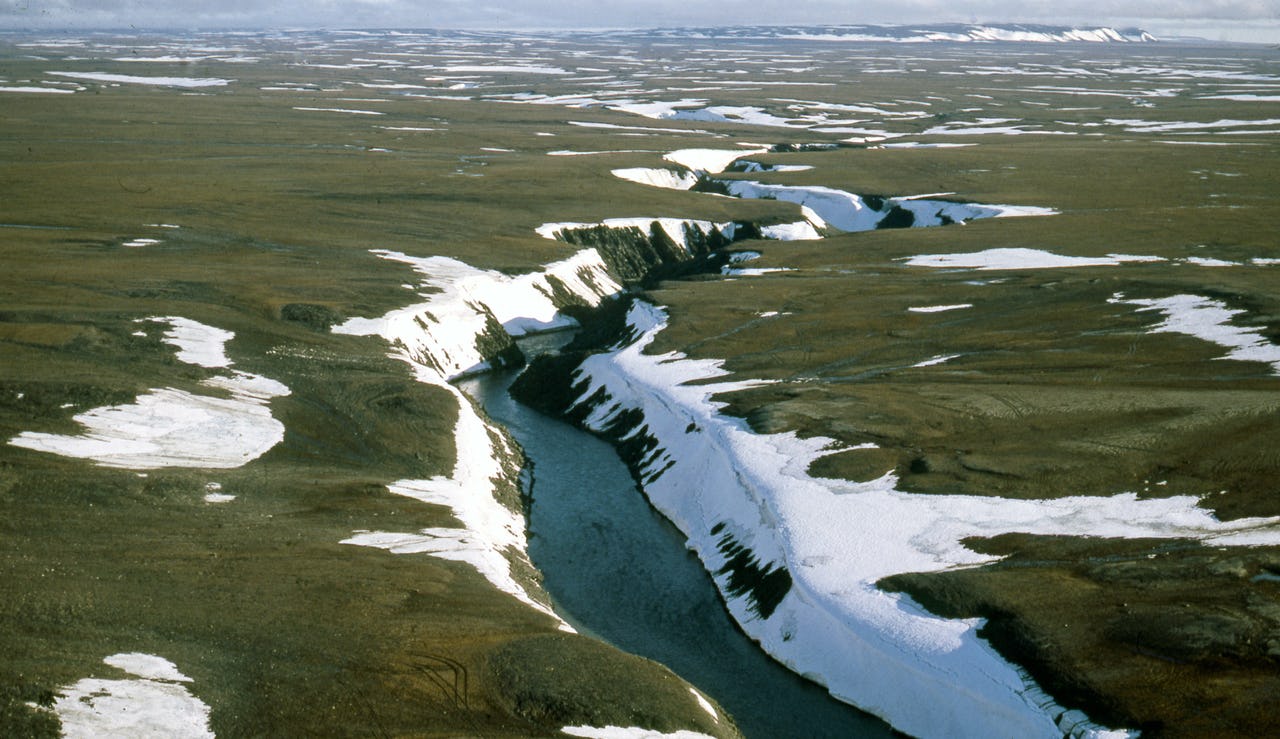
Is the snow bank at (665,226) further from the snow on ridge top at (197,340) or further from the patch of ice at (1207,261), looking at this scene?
the snow on ridge top at (197,340)

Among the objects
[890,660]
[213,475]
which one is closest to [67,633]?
[213,475]

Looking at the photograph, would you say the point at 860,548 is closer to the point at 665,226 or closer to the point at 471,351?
the point at 471,351

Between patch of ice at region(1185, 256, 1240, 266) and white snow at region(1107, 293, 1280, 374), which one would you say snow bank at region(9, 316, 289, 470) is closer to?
white snow at region(1107, 293, 1280, 374)

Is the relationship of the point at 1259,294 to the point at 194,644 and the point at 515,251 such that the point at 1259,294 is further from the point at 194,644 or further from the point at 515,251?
the point at 194,644

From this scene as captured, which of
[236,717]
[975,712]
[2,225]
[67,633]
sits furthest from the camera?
[2,225]

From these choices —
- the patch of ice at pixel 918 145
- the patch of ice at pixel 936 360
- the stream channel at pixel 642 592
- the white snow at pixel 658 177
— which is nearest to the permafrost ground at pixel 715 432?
the patch of ice at pixel 936 360

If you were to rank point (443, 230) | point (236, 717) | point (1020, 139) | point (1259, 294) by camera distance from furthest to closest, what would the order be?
point (1020, 139), point (443, 230), point (1259, 294), point (236, 717)
